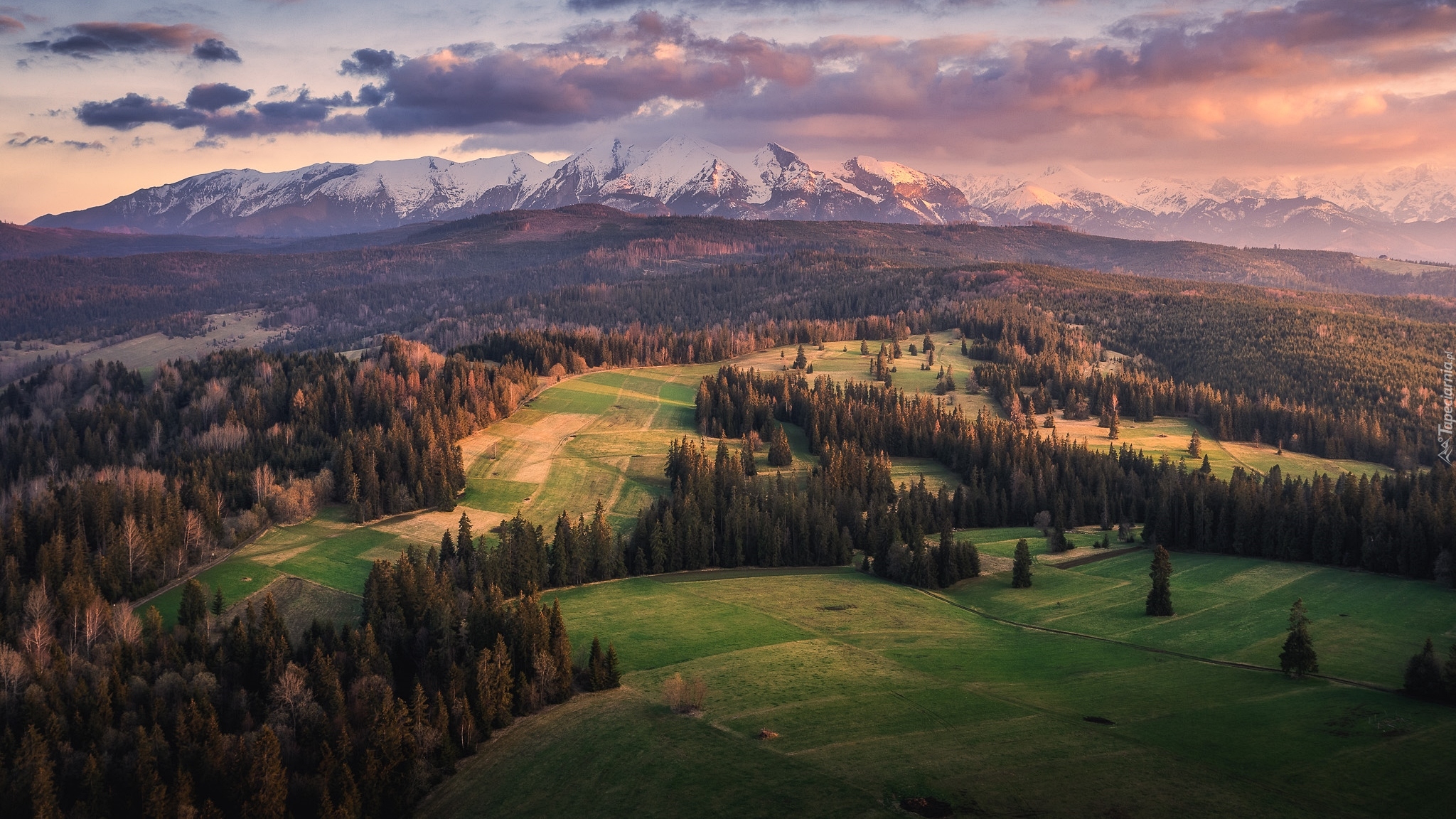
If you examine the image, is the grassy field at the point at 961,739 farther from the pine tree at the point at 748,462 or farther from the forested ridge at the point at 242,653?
the pine tree at the point at 748,462

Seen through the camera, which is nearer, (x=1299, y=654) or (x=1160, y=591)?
(x=1299, y=654)

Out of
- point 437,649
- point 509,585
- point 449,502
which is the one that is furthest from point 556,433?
point 437,649

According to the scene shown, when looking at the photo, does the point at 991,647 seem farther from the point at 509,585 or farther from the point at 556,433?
the point at 556,433

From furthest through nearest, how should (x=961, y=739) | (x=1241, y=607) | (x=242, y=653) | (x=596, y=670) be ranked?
(x=1241, y=607), (x=242, y=653), (x=596, y=670), (x=961, y=739)

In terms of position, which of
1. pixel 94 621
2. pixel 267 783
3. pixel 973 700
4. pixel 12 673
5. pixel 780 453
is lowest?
pixel 94 621

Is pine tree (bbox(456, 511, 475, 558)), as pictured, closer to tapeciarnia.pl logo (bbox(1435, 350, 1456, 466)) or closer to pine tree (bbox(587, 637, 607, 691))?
pine tree (bbox(587, 637, 607, 691))

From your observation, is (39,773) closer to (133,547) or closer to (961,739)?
(961,739)

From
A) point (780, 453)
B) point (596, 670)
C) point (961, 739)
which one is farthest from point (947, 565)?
point (780, 453)
